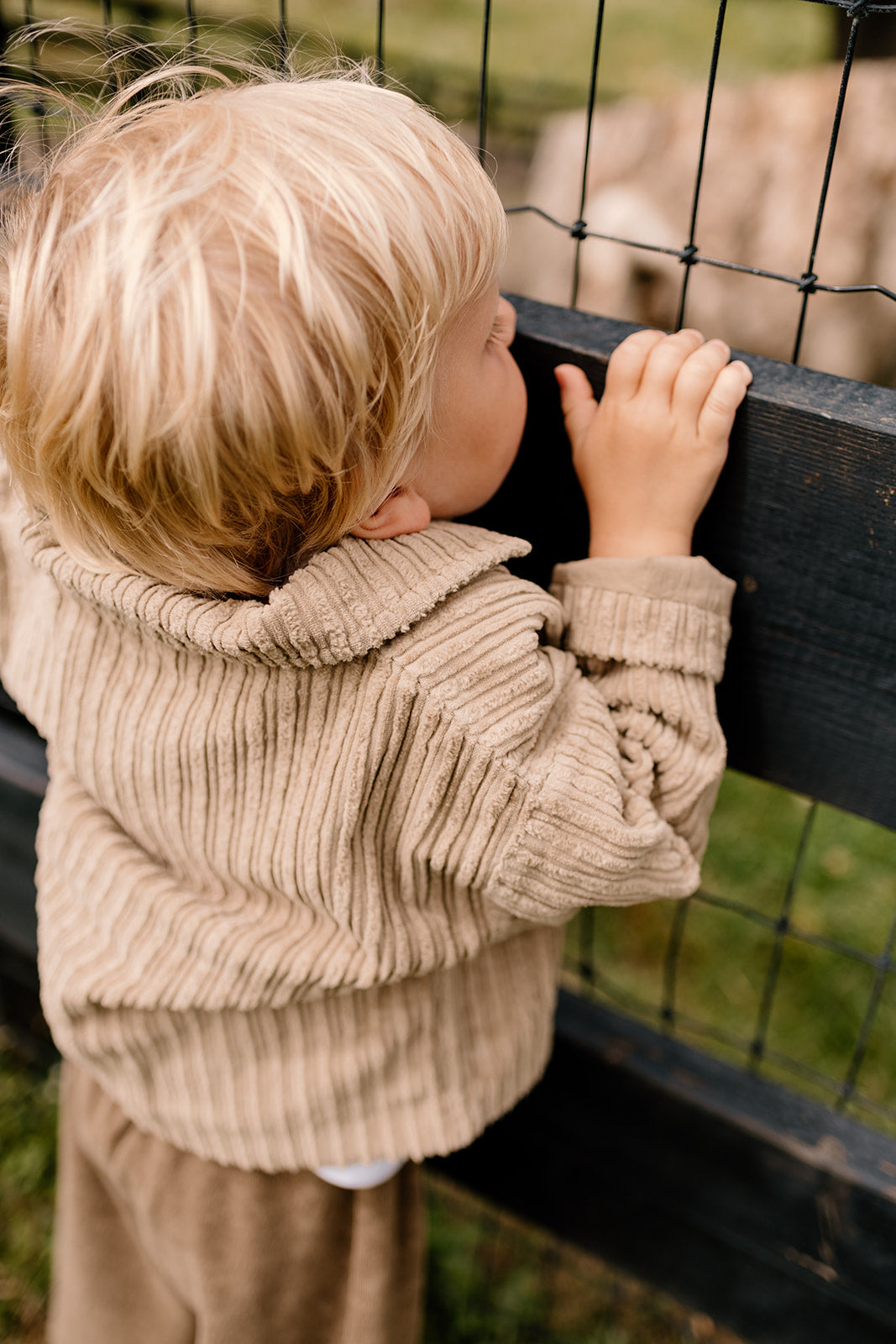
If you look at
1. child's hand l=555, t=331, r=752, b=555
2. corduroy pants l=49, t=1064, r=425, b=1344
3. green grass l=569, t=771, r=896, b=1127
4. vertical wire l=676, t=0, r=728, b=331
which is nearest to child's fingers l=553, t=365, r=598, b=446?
child's hand l=555, t=331, r=752, b=555

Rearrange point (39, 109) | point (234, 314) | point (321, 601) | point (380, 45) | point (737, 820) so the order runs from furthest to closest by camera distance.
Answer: point (737, 820), point (39, 109), point (380, 45), point (321, 601), point (234, 314)

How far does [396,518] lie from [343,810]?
243 millimetres

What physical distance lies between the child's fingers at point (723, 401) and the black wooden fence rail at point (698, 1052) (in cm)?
1

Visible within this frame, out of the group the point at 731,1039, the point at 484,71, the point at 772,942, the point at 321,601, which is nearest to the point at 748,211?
the point at 772,942

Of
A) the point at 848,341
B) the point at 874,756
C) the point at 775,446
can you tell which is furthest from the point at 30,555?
the point at 848,341

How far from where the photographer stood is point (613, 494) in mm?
980

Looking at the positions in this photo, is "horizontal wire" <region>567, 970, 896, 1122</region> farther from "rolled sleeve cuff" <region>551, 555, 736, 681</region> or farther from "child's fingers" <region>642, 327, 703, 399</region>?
"child's fingers" <region>642, 327, 703, 399</region>

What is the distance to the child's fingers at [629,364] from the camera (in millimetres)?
953

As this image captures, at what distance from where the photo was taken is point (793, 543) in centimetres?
97

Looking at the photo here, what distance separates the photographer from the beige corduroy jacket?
2.84 feet

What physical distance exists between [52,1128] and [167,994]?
1.16m

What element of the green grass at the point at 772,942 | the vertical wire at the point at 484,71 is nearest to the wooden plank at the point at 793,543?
the vertical wire at the point at 484,71

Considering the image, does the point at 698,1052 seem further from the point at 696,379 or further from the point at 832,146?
the point at 832,146

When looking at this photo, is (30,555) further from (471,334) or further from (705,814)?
(705,814)
